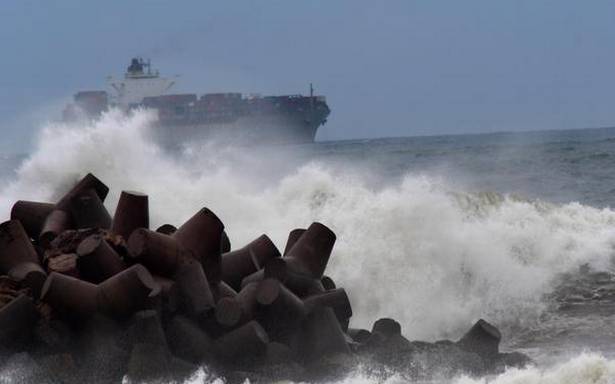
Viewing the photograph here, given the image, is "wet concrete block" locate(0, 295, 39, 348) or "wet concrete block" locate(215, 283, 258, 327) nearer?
"wet concrete block" locate(0, 295, 39, 348)

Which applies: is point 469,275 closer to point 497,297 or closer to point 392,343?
point 497,297

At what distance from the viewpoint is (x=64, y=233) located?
1062 centimetres

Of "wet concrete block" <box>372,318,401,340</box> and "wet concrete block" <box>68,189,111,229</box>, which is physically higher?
"wet concrete block" <box>68,189,111,229</box>

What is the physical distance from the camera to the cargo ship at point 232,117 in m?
120

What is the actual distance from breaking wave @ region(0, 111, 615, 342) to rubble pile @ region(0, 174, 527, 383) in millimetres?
3653

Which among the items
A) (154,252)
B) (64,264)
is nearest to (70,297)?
(64,264)

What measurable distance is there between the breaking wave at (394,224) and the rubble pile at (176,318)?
365 centimetres

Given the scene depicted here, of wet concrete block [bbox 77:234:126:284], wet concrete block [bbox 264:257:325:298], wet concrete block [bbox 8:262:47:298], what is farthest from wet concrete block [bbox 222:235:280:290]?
wet concrete block [bbox 8:262:47:298]

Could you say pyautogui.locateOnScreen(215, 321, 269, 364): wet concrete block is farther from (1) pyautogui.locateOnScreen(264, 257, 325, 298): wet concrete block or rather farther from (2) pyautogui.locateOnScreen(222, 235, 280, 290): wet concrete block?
(2) pyautogui.locateOnScreen(222, 235, 280, 290): wet concrete block

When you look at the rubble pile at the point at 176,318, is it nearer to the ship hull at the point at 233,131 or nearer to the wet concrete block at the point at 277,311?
the wet concrete block at the point at 277,311

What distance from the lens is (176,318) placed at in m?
9.48

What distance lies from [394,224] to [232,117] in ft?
343

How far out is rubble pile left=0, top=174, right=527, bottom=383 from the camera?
9.10 metres

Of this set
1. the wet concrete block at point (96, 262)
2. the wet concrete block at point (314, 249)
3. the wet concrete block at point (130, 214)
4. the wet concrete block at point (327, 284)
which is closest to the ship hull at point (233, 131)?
the wet concrete block at point (327, 284)
